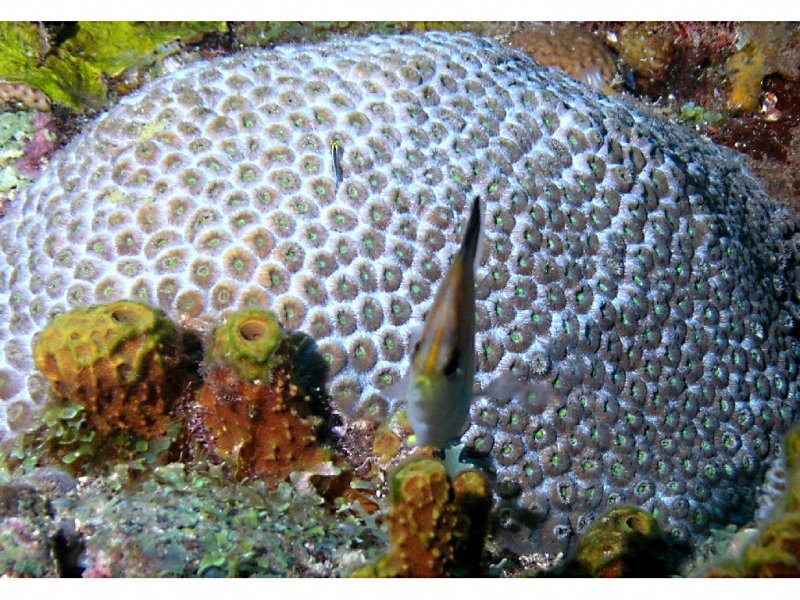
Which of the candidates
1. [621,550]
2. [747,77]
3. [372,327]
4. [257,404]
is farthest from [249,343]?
[747,77]

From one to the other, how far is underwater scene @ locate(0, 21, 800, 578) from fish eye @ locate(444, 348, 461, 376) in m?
0.05

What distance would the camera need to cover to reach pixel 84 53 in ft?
14.6

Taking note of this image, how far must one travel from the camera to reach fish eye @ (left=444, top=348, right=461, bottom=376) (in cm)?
154

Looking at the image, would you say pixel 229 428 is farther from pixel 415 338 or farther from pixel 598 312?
pixel 598 312

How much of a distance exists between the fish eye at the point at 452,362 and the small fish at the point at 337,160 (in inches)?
69.4

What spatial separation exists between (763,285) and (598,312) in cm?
150

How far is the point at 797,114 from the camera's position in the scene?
4.73 metres

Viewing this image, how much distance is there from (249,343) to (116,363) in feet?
1.81

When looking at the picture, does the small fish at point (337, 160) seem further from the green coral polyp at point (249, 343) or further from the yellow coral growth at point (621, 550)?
the yellow coral growth at point (621, 550)

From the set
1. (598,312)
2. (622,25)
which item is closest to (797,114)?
(622,25)

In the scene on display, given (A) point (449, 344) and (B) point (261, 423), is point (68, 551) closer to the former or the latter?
(B) point (261, 423)

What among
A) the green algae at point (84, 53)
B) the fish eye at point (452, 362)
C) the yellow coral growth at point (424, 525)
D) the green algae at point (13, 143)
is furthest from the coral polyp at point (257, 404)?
the green algae at point (84, 53)

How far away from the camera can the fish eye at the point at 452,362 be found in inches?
60.5

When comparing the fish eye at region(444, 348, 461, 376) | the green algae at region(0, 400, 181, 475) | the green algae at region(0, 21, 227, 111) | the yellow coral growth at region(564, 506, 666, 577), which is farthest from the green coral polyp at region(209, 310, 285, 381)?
the green algae at region(0, 21, 227, 111)
